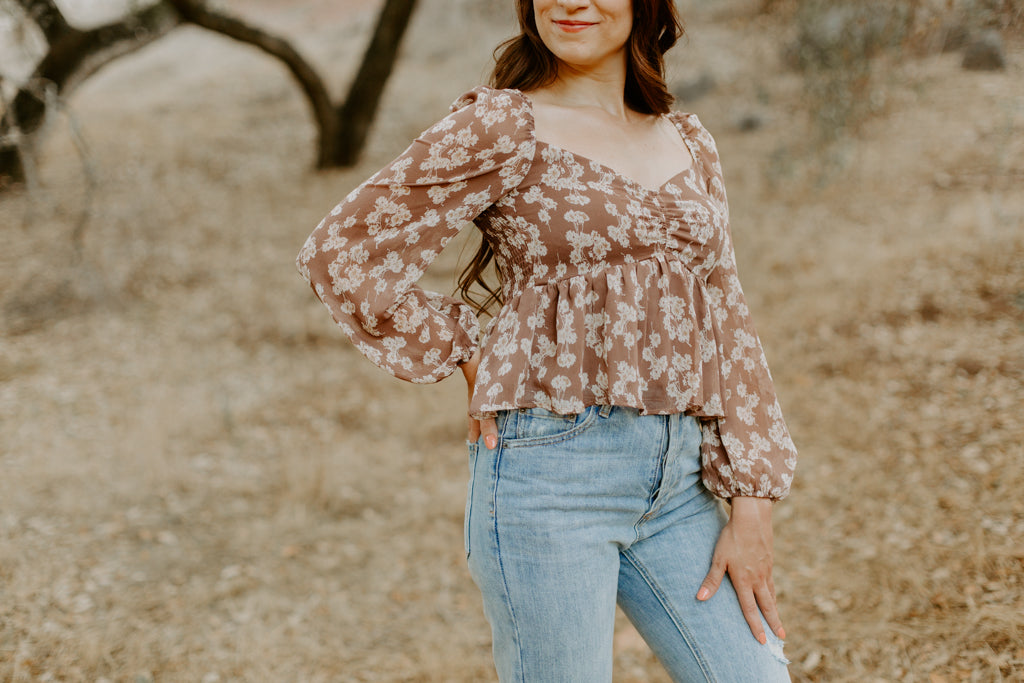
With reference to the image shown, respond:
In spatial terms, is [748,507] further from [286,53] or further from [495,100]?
[286,53]

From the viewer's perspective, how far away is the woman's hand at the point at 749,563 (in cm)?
164

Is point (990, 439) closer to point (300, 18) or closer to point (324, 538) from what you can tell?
point (324, 538)

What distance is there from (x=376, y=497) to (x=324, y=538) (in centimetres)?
46

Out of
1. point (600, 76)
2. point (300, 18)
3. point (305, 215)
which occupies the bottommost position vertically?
point (305, 215)

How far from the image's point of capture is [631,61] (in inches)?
74.5

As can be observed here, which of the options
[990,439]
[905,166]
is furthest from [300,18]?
[990,439]

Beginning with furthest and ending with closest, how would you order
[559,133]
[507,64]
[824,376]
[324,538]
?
1. [824,376]
2. [324,538]
3. [507,64]
4. [559,133]

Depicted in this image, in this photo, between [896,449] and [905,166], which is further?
[905,166]

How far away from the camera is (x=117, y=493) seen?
4168 mm

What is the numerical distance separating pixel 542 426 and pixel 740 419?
475 millimetres

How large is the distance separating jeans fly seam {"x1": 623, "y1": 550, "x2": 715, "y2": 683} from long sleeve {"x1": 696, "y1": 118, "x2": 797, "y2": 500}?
24 cm

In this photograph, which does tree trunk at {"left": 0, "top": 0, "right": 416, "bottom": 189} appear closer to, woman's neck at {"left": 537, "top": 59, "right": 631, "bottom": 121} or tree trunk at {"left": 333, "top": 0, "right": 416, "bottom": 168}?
tree trunk at {"left": 333, "top": 0, "right": 416, "bottom": 168}

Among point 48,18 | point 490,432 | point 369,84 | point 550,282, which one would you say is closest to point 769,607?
point 490,432

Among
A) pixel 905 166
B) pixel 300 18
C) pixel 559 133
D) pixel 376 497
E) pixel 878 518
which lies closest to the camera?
pixel 559 133
